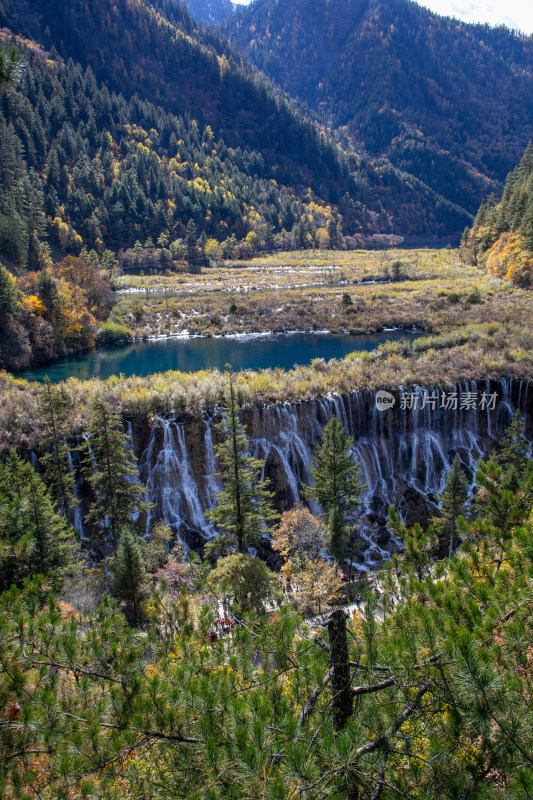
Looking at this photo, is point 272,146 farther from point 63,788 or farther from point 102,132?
point 63,788

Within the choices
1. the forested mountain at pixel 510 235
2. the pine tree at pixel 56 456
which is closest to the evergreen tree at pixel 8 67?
the pine tree at pixel 56 456

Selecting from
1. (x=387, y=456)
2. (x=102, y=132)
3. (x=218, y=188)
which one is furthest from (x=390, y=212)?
(x=387, y=456)

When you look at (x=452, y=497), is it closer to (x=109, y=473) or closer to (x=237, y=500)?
(x=237, y=500)

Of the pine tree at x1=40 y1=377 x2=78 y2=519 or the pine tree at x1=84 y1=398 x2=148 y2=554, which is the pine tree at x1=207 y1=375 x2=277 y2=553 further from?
the pine tree at x1=40 y1=377 x2=78 y2=519

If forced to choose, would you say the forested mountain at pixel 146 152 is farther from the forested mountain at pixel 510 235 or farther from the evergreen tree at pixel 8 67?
the forested mountain at pixel 510 235

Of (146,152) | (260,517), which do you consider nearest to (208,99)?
(146,152)
